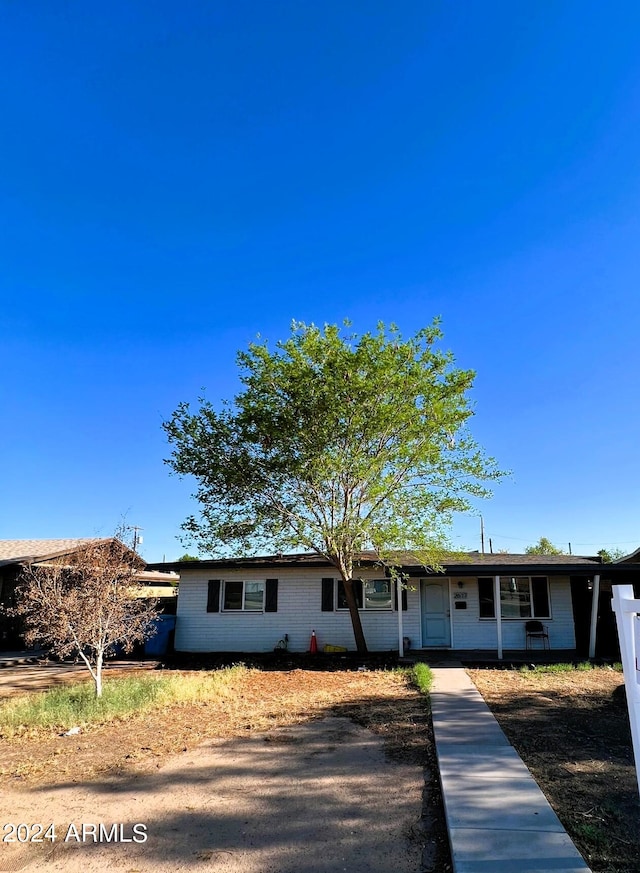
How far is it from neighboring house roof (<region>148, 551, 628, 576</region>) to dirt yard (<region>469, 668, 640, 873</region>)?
3.31m

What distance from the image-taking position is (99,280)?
13.8 m

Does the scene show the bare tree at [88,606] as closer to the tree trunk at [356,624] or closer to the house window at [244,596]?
the tree trunk at [356,624]

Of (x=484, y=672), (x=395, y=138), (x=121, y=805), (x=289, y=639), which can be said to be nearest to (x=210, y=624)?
(x=289, y=639)

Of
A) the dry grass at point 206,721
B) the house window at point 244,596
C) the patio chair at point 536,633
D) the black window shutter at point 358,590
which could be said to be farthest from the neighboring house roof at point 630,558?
the house window at point 244,596

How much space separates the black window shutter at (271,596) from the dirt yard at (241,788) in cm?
782

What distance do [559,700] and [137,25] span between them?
13.9m

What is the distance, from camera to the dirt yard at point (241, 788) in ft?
12.0

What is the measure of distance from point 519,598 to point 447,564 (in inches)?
108

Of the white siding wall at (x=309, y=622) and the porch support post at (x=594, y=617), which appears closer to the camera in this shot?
the porch support post at (x=594, y=617)

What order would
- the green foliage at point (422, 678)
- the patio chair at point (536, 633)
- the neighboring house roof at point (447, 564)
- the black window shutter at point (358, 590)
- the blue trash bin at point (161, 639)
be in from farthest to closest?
the blue trash bin at point (161, 639) < the black window shutter at point (358, 590) < the patio chair at point (536, 633) < the neighboring house roof at point (447, 564) < the green foliage at point (422, 678)

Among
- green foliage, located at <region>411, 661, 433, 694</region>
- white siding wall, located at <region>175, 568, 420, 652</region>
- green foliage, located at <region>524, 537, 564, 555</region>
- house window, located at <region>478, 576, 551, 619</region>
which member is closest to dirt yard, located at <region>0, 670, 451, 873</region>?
green foliage, located at <region>411, 661, 433, 694</region>

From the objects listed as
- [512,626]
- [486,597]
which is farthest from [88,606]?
[512,626]

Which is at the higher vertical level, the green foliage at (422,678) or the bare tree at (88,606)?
the bare tree at (88,606)

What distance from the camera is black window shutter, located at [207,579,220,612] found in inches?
653
